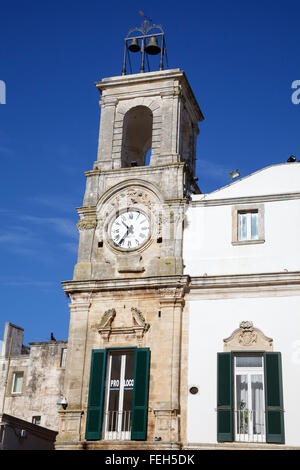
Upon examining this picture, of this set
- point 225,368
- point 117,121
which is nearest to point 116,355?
point 225,368

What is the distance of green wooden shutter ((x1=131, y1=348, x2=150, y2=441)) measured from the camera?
76.4 ft

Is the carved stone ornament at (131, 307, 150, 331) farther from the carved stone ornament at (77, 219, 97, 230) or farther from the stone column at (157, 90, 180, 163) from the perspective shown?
the stone column at (157, 90, 180, 163)

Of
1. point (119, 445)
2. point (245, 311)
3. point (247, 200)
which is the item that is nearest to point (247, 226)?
→ point (247, 200)

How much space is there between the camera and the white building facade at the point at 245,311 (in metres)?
22.8

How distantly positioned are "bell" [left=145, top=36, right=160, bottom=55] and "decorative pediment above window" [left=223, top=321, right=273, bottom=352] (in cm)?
1233

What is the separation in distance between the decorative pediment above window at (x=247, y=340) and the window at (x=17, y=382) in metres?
16.2

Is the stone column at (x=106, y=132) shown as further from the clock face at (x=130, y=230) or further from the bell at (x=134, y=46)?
the bell at (x=134, y=46)

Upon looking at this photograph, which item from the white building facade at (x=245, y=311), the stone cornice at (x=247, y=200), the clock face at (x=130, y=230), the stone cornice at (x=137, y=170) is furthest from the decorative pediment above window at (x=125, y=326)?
the stone cornice at (x=137, y=170)

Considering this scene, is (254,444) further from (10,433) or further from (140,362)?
(10,433)

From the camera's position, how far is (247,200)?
2609 cm

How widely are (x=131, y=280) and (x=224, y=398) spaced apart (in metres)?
5.13

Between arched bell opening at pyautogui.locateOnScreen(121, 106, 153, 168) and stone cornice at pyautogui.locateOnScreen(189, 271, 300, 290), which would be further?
arched bell opening at pyautogui.locateOnScreen(121, 106, 153, 168)

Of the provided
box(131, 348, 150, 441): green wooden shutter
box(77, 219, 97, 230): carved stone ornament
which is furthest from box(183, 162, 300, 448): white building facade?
box(77, 219, 97, 230): carved stone ornament

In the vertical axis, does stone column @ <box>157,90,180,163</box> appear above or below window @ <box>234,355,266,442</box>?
above
